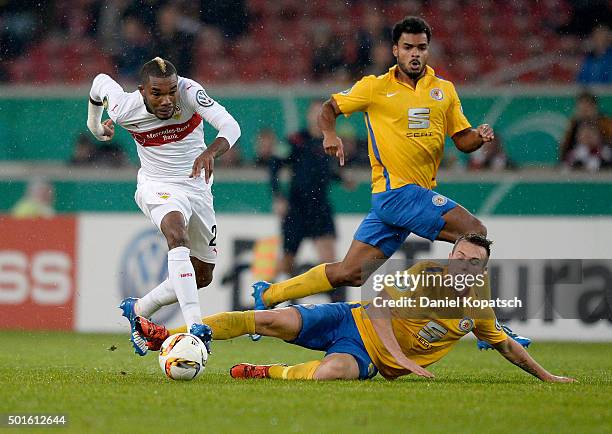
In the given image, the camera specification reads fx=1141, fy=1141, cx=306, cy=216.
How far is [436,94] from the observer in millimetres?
7727

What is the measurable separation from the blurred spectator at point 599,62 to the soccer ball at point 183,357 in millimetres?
8443

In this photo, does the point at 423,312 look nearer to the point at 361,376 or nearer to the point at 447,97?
the point at 361,376

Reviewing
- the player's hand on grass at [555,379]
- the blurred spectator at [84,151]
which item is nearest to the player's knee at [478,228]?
the player's hand on grass at [555,379]

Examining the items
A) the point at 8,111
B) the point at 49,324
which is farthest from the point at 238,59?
the point at 49,324

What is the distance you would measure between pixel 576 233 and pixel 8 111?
23.8 ft

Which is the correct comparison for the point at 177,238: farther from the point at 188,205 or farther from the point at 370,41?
the point at 370,41

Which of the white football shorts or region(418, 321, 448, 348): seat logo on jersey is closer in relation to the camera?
region(418, 321, 448, 348): seat logo on jersey

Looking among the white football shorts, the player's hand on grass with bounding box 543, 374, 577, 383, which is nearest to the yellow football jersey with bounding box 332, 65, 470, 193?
the white football shorts

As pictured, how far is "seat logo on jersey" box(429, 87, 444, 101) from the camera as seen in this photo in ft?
25.3

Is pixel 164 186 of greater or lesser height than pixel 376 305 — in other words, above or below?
above

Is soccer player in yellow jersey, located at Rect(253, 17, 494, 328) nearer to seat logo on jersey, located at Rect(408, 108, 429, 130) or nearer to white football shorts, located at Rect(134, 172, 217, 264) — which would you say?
seat logo on jersey, located at Rect(408, 108, 429, 130)

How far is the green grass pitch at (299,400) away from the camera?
15.5 feet

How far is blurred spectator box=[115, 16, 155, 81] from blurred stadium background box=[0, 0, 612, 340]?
3cm

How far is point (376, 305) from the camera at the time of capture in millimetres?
6543
